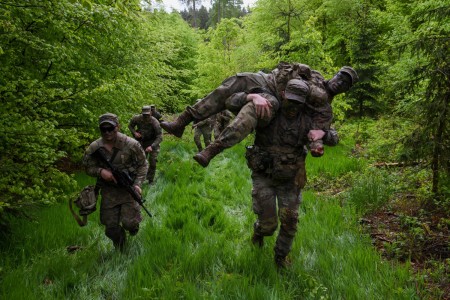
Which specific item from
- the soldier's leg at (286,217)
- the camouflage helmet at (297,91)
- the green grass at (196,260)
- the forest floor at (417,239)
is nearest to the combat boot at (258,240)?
the green grass at (196,260)

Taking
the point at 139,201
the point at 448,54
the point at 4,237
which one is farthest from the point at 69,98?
the point at 448,54

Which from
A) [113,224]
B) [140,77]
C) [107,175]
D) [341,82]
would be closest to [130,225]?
[113,224]

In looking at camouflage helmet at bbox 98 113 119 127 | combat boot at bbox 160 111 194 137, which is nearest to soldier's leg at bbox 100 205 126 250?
camouflage helmet at bbox 98 113 119 127

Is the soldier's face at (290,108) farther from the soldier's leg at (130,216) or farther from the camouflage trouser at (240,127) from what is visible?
the soldier's leg at (130,216)

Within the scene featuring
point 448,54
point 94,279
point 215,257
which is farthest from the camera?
point 448,54

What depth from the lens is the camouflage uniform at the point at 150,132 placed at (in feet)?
28.9

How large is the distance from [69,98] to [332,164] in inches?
253

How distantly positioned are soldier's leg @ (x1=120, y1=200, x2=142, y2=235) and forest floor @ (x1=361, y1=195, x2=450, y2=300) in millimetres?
3219

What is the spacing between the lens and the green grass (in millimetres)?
3504

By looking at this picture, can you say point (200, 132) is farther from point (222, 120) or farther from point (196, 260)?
point (196, 260)

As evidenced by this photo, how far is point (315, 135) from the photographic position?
3.67 m

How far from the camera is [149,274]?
3.82m

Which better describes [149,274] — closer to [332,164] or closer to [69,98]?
[69,98]

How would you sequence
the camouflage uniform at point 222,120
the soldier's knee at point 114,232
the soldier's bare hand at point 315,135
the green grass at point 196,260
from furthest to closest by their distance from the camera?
1. the camouflage uniform at point 222,120
2. the soldier's knee at point 114,232
3. the soldier's bare hand at point 315,135
4. the green grass at point 196,260
